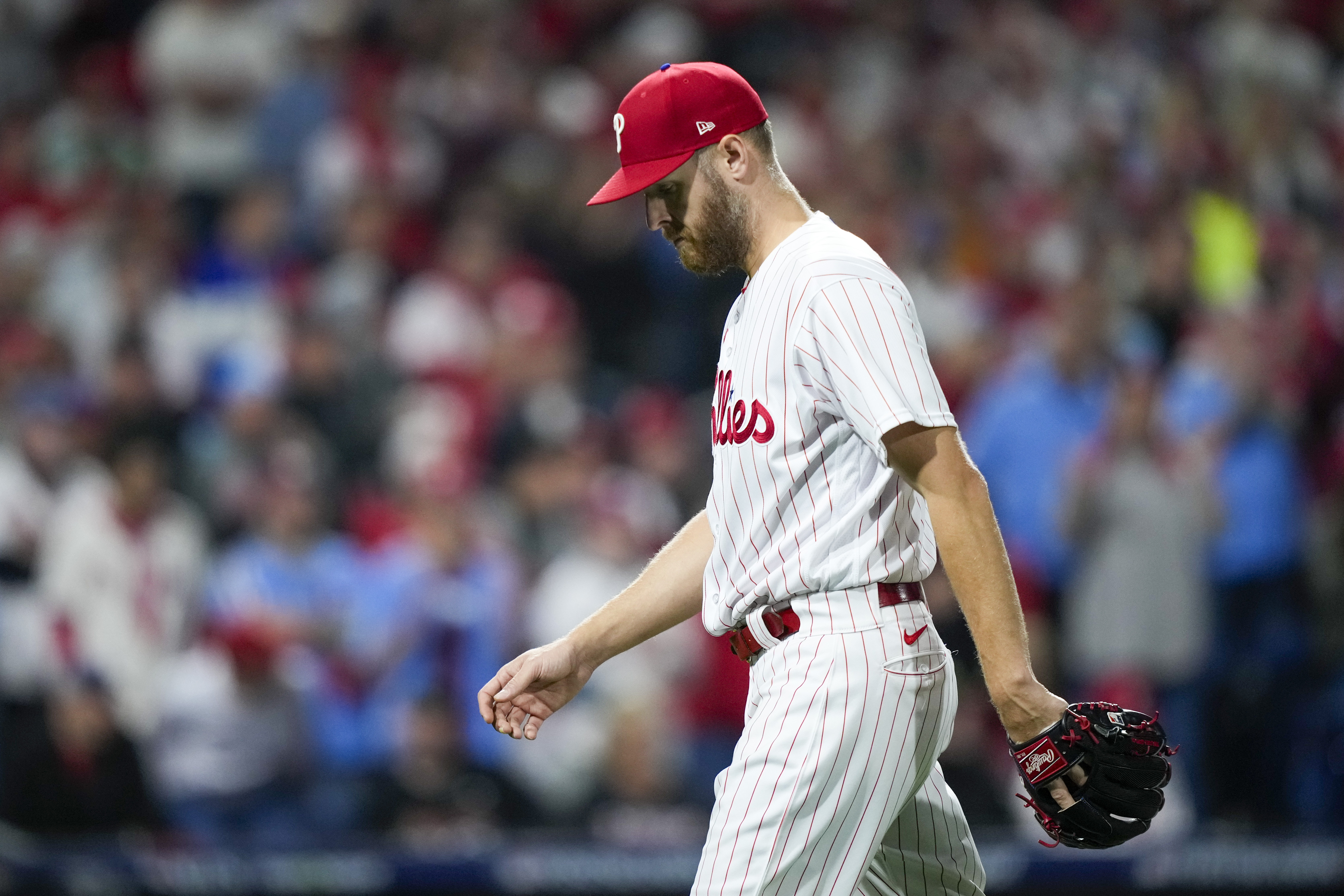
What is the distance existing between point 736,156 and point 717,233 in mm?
139

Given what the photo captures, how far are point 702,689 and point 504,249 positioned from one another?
9.22 feet

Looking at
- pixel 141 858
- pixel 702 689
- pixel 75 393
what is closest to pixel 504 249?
pixel 75 393

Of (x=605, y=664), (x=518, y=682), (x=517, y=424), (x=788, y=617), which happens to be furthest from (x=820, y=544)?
(x=517, y=424)

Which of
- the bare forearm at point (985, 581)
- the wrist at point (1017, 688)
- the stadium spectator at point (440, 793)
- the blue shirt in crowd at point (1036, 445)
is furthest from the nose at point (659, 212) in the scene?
the blue shirt in crowd at point (1036, 445)

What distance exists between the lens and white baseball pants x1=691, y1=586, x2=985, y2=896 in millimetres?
2703

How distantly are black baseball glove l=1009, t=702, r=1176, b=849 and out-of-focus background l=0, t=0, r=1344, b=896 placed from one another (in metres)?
3.45

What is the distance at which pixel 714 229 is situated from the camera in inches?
117

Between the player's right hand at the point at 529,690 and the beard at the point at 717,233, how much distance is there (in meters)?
0.75

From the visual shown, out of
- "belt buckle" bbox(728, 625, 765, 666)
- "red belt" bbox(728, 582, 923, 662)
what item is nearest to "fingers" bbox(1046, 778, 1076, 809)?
"red belt" bbox(728, 582, 923, 662)

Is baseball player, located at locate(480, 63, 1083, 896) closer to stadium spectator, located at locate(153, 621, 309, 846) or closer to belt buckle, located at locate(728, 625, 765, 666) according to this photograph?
belt buckle, located at locate(728, 625, 765, 666)

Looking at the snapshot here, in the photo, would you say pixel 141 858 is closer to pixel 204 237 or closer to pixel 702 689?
pixel 702 689

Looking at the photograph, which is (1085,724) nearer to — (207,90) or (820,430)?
(820,430)

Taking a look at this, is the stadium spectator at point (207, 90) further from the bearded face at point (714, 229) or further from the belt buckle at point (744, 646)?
the belt buckle at point (744, 646)

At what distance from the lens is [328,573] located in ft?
22.7
